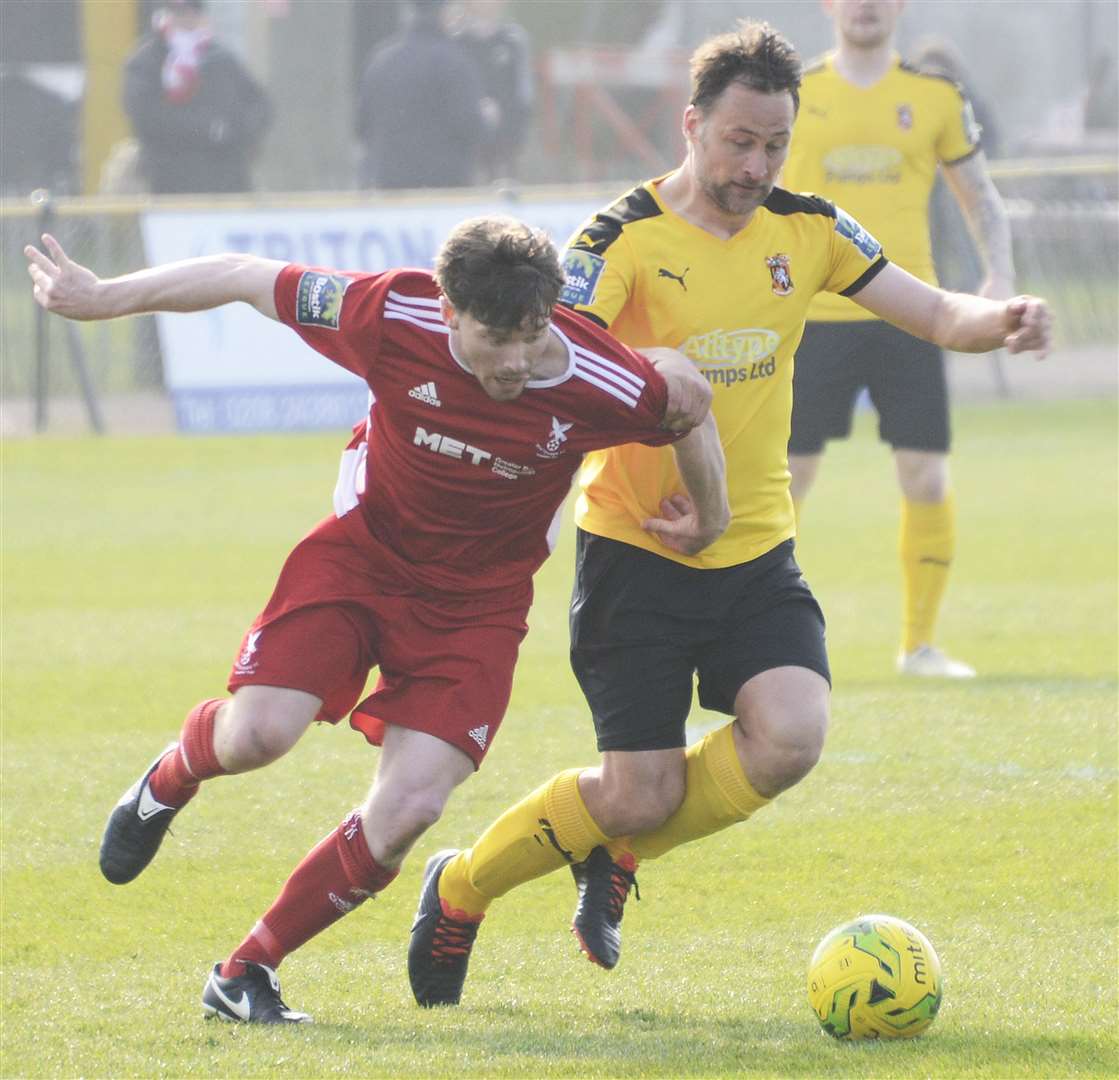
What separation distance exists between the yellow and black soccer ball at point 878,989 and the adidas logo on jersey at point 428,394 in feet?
4.81

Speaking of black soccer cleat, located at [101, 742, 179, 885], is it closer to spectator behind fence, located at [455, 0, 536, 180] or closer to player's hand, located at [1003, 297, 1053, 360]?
player's hand, located at [1003, 297, 1053, 360]

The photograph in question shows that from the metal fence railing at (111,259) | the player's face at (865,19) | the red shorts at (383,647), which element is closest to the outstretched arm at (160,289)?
the red shorts at (383,647)

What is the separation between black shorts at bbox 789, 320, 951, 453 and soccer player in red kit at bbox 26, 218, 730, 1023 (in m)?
3.26

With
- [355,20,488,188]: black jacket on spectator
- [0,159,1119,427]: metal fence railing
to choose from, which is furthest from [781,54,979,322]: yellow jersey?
[355,20,488,188]: black jacket on spectator

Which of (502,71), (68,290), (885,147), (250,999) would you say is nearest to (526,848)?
(250,999)

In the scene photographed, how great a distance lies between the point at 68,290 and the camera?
454 cm

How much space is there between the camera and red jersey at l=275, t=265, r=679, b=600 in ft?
14.5

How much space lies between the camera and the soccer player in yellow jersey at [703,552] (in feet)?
15.2

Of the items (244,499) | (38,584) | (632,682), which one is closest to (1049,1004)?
(632,682)

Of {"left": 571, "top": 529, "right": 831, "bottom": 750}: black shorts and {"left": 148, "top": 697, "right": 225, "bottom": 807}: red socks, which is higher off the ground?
{"left": 571, "top": 529, "right": 831, "bottom": 750}: black shorts

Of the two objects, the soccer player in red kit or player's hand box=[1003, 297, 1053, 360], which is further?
player's hand box=[1003, 297, 1053, 360]

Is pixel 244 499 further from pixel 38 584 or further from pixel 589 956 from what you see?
pixel 589 956

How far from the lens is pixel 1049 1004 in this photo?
4.53 m

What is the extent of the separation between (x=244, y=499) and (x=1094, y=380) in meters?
8.45
